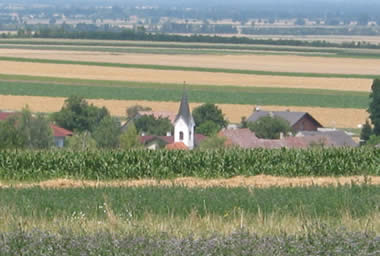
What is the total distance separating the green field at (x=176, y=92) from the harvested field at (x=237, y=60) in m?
25.5

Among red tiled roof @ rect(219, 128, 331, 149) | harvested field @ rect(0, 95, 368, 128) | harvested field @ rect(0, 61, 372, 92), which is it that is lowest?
harvested field @ rect(0, 61, 372, 92)

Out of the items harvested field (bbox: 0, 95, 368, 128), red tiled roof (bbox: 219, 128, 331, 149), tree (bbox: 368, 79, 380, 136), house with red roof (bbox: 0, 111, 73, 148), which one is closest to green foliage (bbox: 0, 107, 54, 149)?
house with red roof (bbox: 0, 111, 73, 148)

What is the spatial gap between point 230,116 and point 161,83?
2646 cm

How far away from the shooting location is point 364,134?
61844 mm

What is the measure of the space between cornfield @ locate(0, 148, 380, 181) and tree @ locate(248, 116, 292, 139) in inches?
1431

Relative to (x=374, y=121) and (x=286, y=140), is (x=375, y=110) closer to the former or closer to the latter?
(x=374, y=121)

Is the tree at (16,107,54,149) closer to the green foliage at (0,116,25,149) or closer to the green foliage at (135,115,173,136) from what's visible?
the green foliage at (135,115,173,136)

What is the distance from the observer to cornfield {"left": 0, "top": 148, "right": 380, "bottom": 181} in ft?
80.1

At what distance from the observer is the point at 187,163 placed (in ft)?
83.3

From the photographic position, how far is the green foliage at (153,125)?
66.8 metres

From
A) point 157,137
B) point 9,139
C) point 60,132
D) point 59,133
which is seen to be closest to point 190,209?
point 9,139

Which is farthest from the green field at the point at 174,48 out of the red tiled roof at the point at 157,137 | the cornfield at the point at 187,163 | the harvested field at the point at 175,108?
the cornfield at the point at 187,163

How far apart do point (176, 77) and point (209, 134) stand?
46.2m

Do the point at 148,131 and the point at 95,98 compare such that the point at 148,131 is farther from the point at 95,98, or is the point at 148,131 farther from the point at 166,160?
the point at 166,160
